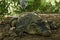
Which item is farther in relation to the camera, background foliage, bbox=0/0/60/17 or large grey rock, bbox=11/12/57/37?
background foliage, bbox=0/0/60/17

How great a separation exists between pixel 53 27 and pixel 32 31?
0.56 meters

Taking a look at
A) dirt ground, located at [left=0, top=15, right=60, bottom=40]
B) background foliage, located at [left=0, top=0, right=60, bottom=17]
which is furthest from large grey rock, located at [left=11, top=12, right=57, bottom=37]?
background foliage, located at [left=0, top=0, right=60, bottom=17]

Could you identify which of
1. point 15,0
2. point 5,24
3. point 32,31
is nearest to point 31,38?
point 32,31

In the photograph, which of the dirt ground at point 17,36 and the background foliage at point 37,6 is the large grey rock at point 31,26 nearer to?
the dirt ground at point 17,36

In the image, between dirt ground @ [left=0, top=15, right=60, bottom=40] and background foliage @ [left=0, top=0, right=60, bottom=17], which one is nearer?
dirt ground @ [left=0, top=15, right=60, bottom=40]

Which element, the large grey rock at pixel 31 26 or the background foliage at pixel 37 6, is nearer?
the large grey rock at pixel 31 26

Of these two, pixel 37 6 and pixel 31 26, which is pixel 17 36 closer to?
pixel 31 26

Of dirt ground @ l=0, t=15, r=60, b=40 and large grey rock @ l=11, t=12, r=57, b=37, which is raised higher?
large grey rock @ l=11, t=12, r=57, b=37

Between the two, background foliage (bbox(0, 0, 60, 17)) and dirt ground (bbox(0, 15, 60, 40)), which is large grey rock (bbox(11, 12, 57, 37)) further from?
background foliage (bbox(0, 0, 60, 17))

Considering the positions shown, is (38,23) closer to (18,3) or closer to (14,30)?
(14,30)

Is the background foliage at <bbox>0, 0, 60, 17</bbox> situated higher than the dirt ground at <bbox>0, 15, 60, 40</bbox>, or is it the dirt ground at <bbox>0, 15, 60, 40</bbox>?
the background foliage at <bbox>0, 0, 60, 17</bbox>

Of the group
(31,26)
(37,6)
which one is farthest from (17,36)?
(37,6)

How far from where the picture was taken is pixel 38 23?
13.5 ft

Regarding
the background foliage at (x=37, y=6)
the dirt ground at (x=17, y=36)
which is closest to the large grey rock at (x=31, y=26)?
the dirt ground at (x=17, y=36)
